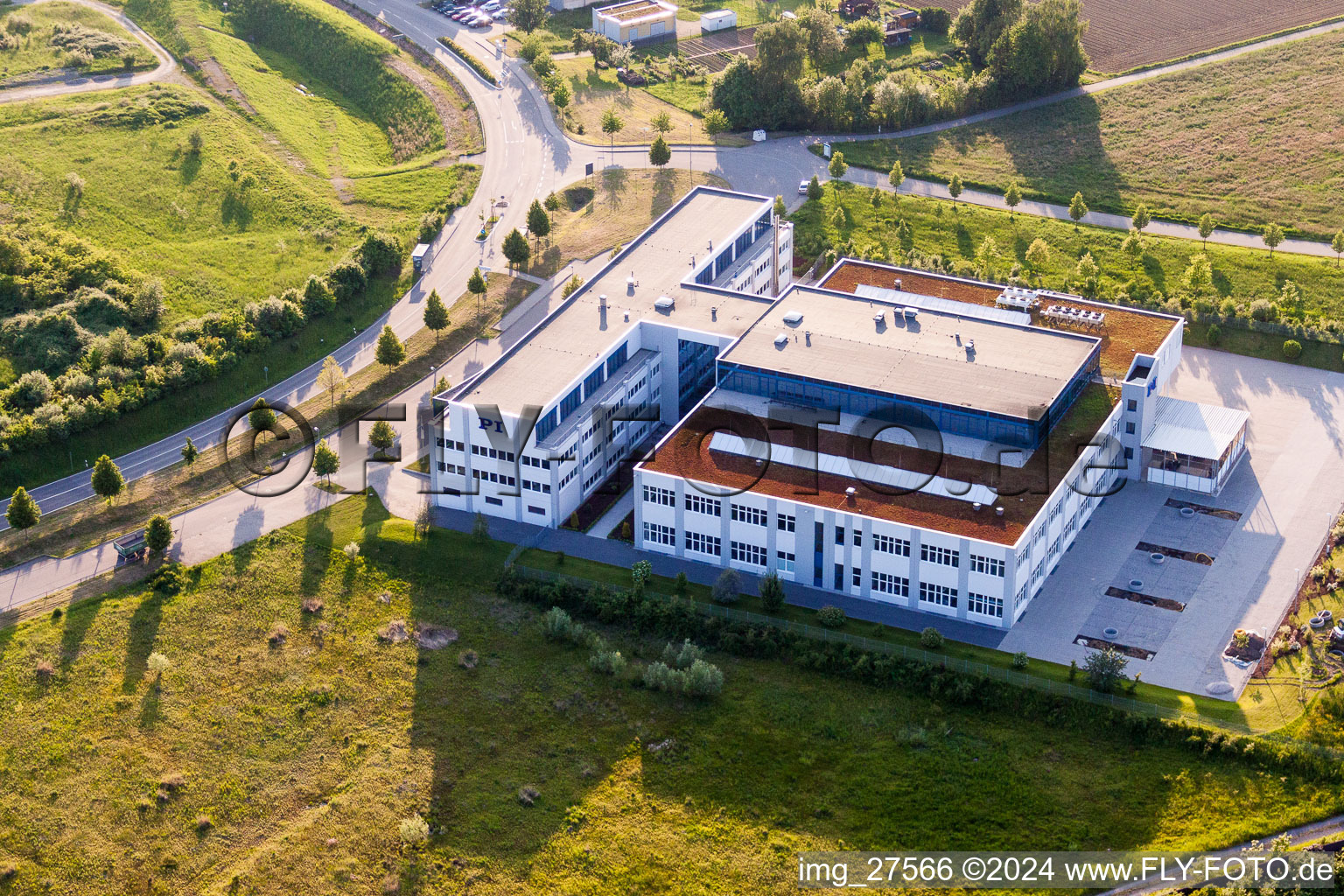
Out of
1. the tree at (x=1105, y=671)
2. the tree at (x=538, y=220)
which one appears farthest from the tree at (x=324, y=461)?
the tree at (x=1105, y=671)

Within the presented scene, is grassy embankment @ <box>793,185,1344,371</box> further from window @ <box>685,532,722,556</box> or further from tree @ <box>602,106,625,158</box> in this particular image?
window @ <box>685,532,722,556</box>

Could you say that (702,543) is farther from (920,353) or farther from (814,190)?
(814,190)

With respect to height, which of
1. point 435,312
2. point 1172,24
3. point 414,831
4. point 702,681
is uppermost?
point 1172,24

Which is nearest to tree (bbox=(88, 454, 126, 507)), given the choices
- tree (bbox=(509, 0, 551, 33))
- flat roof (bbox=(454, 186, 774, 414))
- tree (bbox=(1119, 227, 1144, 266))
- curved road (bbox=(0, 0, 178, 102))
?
flat roof (bbox=(454, 186, 774, 414))

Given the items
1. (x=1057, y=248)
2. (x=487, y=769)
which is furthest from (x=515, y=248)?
(x=487, y=769)

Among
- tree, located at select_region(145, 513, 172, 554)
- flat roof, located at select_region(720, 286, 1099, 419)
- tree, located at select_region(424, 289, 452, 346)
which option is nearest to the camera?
tree, located at select_region(145, 513, 172, 554)

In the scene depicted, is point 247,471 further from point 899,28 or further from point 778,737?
point 899,28

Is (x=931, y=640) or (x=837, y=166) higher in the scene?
(x=837, y=166)
